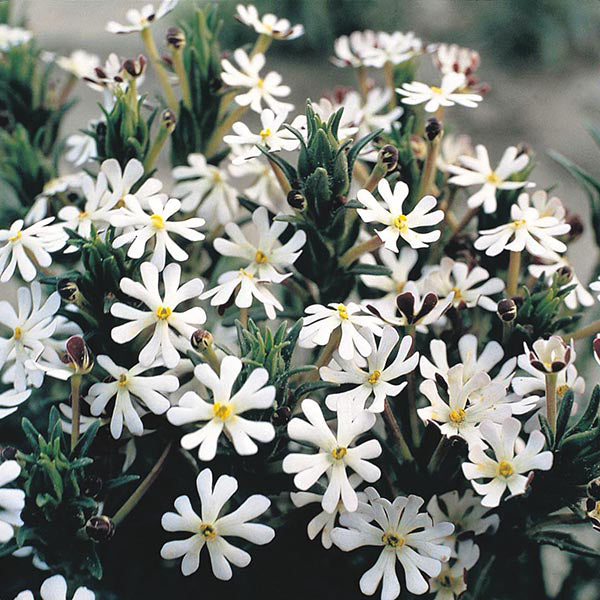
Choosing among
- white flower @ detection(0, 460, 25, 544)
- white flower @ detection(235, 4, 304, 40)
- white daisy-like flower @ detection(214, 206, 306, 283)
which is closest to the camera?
white flower @ detection(0, 460, 25, 544)

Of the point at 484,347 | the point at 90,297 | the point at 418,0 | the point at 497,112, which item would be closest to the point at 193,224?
the point at 90,297

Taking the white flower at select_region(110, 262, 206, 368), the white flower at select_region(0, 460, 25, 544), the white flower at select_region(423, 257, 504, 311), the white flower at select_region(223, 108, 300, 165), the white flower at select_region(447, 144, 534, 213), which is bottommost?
the white flower at select_region(0, 460, 25, 544)

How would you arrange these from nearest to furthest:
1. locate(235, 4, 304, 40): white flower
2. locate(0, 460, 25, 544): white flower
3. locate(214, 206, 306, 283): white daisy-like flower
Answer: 1. locate(0, 460, 25, 544): white flower
2. locate(214, 206, 306, 283): white daisy-like flower
3. locate(235, 4, 304, 40): white flower

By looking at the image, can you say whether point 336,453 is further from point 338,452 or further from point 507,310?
point 507,310

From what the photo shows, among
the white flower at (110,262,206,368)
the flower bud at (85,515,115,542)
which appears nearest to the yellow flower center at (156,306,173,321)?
the white flower at (110,262,206,368)

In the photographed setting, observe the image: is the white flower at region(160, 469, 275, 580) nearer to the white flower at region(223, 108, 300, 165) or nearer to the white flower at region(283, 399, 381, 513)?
the white flower at region(283, 399, 381, 513)

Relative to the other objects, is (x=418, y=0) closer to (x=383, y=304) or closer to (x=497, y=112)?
(x=497, y=112)
